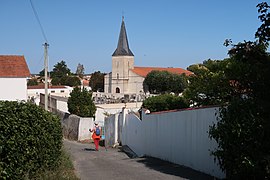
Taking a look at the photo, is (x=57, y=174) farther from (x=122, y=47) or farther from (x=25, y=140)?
(x=122, y=47)

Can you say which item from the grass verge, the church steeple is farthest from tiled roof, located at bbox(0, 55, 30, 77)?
the church steeple

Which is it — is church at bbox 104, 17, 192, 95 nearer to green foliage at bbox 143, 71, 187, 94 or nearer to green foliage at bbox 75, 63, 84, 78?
green foliage at bbox 143, 71, 187, 94

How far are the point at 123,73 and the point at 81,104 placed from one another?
279 feet

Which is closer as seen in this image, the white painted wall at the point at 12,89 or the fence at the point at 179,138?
the fence at the point at 179,138

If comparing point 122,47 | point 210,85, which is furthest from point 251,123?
point 122,47

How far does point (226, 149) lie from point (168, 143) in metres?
6.52

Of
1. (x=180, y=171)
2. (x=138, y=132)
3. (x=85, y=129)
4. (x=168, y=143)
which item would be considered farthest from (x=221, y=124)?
(x=85, y=129)

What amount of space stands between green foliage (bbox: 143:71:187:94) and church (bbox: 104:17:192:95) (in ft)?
31.9

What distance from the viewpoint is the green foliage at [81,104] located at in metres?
34.4

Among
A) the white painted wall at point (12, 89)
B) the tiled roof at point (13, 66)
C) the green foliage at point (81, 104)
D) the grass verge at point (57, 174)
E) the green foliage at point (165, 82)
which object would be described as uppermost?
the green foliage at point (165, 82)

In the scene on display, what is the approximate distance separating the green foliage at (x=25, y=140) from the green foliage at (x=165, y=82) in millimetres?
83797

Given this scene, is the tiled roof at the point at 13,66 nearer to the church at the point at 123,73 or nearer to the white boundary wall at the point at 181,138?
the white boundary wall at the point at 181,138

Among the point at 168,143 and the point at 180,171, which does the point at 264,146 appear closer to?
the point at 180,171

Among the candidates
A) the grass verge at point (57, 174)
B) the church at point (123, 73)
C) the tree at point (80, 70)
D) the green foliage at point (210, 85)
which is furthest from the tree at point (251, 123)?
the tree at point (80, 70)
